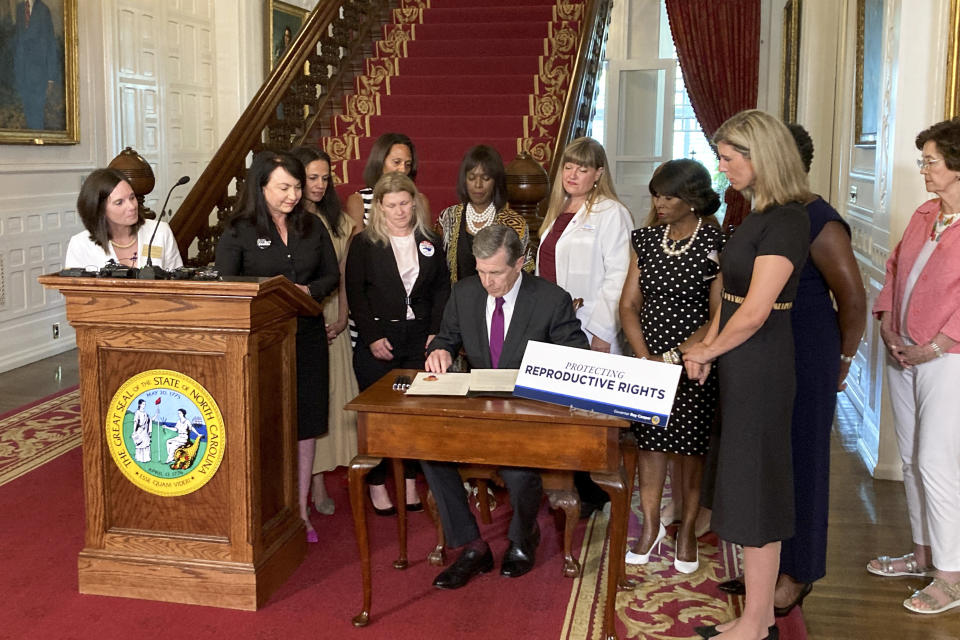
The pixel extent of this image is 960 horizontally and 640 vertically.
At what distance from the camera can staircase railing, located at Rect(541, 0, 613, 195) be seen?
21.9 feet

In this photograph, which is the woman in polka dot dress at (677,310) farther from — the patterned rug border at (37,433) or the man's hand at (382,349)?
the patterned rug border at (37,433)

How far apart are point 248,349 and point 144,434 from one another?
526 mm

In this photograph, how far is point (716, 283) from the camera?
151 inches

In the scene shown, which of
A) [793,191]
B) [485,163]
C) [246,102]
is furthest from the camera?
[246,102]

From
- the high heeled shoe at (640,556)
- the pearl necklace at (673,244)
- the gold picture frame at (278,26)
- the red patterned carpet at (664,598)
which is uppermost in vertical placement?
the gold picture frame at (278,26)

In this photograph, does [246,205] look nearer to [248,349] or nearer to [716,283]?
[248,349]

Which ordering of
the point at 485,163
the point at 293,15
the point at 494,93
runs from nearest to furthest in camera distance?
the point at 485,163, the point at 494,93, the point at 293,15

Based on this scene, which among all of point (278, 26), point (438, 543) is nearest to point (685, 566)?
point (438, 543)

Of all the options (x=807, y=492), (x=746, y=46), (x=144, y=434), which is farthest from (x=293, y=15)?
(x=807, y=492)

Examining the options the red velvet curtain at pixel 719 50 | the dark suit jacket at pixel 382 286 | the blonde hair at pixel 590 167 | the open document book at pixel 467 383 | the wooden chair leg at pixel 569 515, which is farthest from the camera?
the red velvet curtain at pixel 719 50

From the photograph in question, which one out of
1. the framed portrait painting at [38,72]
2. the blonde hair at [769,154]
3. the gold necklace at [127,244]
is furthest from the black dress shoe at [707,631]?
the framed portrait painting at [38,72]

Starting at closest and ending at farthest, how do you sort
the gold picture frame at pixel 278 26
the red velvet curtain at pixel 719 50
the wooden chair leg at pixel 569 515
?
the wooden chair leg at pixel 569 515
the gold picture frame at pixel 278 26
the red velvet curtain at pixel 719 50

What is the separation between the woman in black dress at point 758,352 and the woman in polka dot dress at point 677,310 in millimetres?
487

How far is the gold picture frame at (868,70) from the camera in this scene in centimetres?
574
